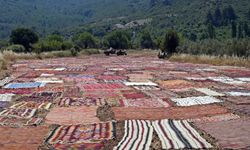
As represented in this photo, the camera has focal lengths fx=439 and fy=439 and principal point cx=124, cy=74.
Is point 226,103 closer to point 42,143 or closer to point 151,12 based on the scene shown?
point 42,143

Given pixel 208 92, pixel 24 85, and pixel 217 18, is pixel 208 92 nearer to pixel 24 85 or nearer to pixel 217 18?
pixel 24 85

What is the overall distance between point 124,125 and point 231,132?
9.64 ft

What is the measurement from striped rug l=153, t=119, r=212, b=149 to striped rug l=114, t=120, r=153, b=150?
0.88 ft

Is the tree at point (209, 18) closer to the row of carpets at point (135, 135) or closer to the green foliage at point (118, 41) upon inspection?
the green foliage at point (118, 41)

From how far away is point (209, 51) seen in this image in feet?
163

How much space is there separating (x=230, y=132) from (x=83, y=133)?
375cm

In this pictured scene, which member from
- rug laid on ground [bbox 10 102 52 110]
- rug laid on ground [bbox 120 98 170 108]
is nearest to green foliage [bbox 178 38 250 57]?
rug laid on ground [bbox 120 98 170 108]

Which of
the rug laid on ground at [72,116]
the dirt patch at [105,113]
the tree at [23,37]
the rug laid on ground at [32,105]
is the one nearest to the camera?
the rug laid on ground at [72,116]

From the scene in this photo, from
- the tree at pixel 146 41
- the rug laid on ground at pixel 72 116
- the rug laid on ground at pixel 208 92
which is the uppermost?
the rug laid on ground at pixel 72 116

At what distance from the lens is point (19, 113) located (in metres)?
14.1

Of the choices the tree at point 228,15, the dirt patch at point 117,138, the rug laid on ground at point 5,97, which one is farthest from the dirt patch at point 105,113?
the tree at point 228,15

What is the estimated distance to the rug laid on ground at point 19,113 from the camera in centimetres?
1380

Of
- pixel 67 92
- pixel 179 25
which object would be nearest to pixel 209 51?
pixel 67 92

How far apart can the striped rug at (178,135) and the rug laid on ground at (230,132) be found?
402 mm
